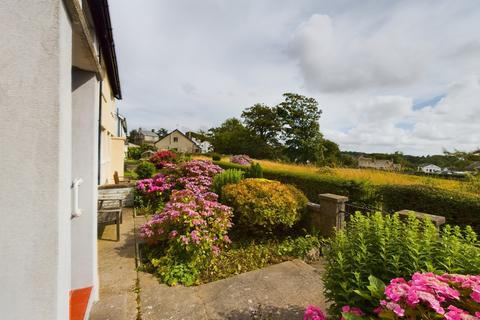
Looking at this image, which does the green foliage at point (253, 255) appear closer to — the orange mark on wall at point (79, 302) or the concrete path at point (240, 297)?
the concrete path at point (240, 297)

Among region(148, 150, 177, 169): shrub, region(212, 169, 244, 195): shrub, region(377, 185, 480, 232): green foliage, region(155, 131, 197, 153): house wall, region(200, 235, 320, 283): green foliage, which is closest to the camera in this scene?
region(200, 235, 320, 283): green foliage

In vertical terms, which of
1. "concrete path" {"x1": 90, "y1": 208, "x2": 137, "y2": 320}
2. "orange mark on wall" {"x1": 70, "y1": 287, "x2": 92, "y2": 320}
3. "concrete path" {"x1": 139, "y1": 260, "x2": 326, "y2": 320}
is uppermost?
"orange mark on wall" {"x1": 70, "y1": 287, "x2": 92, "y2": 320}

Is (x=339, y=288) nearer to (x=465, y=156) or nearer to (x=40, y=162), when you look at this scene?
(x=40, y=162)

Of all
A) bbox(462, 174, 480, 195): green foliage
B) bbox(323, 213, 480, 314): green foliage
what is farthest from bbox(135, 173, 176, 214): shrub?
bbox(462, 174, 480, 195): green foliage

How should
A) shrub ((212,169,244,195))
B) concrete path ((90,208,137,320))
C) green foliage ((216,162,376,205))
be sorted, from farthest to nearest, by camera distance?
shrub ((212,169,244,195)) < green foliage ((216,162,376,205)) < concrete path ((90,208,137,320))

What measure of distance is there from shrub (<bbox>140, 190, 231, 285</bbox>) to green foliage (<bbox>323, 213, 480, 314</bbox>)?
2.21 meters

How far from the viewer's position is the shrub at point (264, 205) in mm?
5074

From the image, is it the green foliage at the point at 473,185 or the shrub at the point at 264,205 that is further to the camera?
the green foliage at the point at 473,185

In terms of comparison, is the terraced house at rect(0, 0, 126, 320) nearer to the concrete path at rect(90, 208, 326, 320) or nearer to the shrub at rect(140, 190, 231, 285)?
the concrete path at rect(90, 208, 326, 320)

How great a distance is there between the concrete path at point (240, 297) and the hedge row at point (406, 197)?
11.7ft

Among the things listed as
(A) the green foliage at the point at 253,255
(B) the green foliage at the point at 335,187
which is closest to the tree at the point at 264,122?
(B) the green foliage at the point at 335,187

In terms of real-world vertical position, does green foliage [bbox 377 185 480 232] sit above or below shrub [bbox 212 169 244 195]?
below

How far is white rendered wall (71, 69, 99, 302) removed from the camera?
8.89ft

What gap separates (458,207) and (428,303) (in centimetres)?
490
